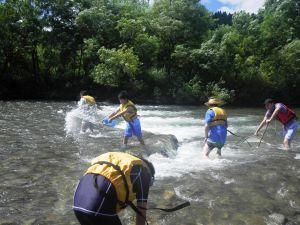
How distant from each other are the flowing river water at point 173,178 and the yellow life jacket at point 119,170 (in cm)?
286

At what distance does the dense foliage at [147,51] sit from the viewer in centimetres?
4188

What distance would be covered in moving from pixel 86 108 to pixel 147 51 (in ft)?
91.0

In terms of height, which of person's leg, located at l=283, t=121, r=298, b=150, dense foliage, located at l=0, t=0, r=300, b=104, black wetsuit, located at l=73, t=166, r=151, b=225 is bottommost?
person's leg, located at l=283, t=121, r=298, b=150

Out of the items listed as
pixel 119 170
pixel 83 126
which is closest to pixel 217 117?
pixel 119 170

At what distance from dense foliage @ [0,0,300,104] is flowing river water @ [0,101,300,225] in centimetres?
2603

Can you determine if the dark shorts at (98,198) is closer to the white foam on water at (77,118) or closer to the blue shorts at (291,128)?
the blue shorts at (291,128)

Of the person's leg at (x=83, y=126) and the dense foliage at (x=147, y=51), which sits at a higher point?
the dense foliage at (x=147, y=51)

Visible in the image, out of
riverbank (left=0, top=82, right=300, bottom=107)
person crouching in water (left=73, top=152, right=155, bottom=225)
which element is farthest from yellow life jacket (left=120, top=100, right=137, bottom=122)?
riverbank (left=0, top=82, right=300, bottom=107)

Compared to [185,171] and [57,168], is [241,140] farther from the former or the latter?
[57,168]

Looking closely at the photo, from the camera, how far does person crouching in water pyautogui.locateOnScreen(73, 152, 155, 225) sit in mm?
3848

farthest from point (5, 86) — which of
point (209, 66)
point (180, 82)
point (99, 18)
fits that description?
point (209, 66)

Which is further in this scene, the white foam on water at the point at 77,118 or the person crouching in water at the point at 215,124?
the white foam on water at the point at 77,118

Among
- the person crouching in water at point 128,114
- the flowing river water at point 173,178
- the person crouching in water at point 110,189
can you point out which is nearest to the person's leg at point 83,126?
the flowing river water at point 173,178

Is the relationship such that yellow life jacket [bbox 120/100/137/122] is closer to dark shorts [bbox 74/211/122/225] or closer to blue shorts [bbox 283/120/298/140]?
blue shorts [bbox 283/120/298/140]
